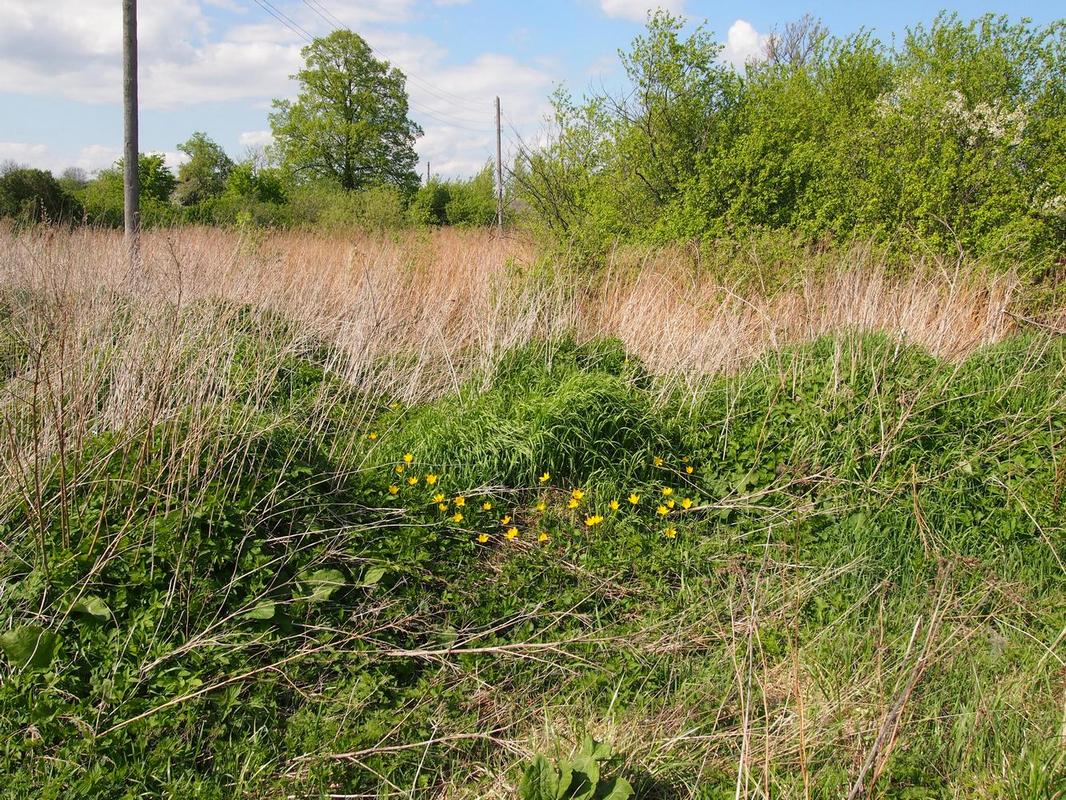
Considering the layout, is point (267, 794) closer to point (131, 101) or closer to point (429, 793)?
point (429, 793)

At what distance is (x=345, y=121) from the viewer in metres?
32.6

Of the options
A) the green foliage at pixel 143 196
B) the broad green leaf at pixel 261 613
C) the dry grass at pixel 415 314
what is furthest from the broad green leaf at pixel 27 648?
the green foliage at pixel 143 196

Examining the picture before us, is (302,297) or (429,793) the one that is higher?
(302,297)

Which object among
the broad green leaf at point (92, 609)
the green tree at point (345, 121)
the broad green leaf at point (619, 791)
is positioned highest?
the green tree at point (345, 121)

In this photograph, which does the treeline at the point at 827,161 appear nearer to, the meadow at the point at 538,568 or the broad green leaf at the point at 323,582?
the meadow at the point at 538,568

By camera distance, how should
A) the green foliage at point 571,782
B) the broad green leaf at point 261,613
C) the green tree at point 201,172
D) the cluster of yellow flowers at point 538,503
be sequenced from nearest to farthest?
the green foliage at point 571,782 < the broad green leaf at point 261,613 < the cluster of yellow flowers at point 538,503 < the green tree at point 201,172

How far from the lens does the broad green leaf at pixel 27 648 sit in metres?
2.62

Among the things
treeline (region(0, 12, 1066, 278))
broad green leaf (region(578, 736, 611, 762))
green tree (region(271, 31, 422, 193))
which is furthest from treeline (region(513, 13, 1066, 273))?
green tree (region(271, 31, 422, 193))

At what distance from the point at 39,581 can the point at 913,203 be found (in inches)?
334

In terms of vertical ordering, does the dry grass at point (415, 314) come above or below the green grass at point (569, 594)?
above

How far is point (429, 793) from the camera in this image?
2.53 metres

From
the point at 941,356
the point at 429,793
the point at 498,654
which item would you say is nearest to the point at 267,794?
the point at 429,793

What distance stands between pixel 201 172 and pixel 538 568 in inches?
1122

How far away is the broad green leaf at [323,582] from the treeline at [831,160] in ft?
21.0
